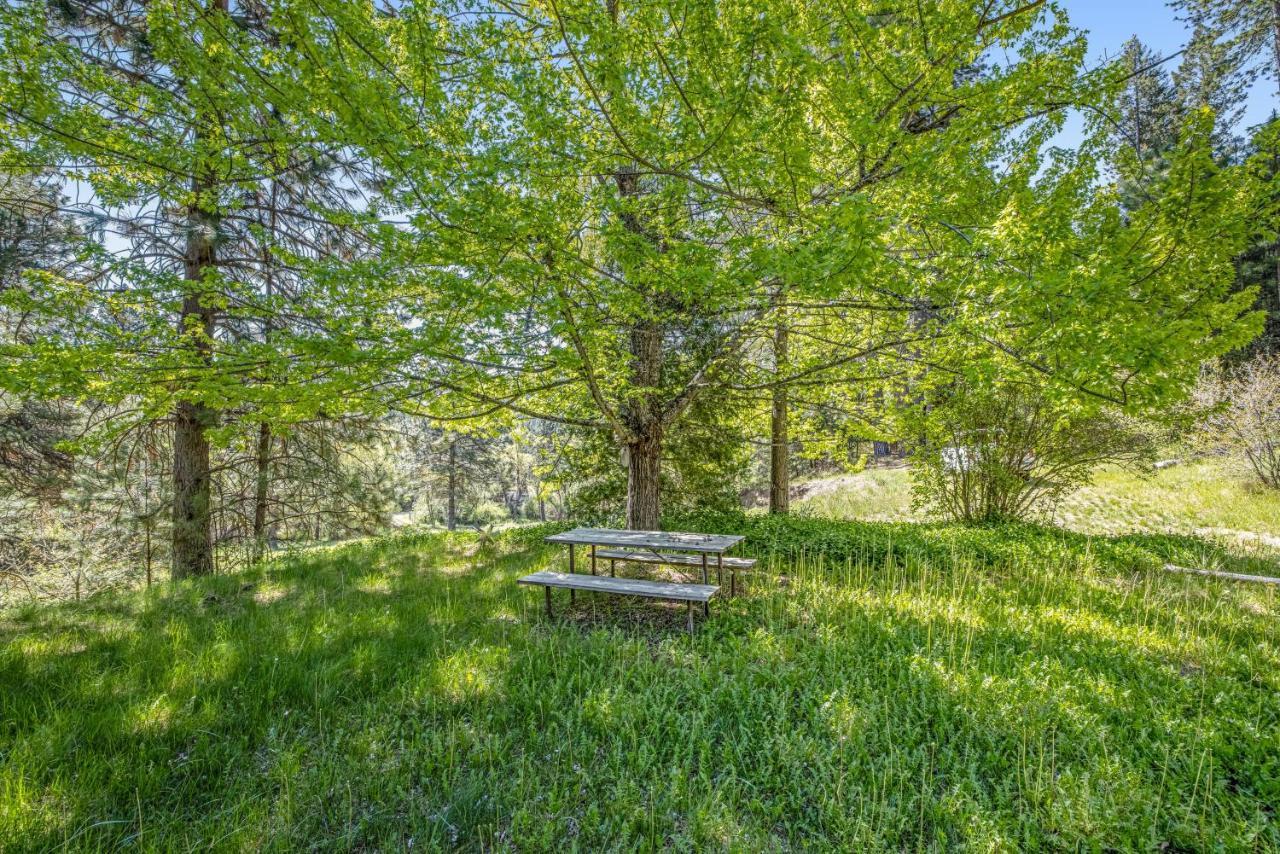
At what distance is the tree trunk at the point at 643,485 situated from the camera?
5965 millimetres

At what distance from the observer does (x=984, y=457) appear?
24.4ft

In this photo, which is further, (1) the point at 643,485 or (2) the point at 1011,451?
(2) the point at 1011,451

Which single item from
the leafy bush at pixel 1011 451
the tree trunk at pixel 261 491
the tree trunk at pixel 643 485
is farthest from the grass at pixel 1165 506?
the tree trunk at pixel 261 491

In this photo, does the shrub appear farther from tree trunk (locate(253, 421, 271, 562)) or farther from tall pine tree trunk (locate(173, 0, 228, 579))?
tall pine tree trunk (locate(173, 0, 228, 579))

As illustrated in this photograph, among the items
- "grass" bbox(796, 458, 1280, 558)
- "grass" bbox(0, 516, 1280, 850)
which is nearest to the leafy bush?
"grass" bbox(796, 458, 1280, 558)

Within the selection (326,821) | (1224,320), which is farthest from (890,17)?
(326,821)

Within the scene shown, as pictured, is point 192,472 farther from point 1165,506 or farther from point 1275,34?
point 1275,34

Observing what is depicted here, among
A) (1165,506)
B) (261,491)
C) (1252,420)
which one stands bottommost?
(1165,506)

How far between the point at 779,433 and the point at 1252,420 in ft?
35.4

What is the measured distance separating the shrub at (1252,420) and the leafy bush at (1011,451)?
5.68 m

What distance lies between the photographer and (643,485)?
236 inches

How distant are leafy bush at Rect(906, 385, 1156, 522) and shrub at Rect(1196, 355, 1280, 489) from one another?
568 centimetres

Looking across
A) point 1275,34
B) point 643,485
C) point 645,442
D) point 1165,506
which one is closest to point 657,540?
point 643,485

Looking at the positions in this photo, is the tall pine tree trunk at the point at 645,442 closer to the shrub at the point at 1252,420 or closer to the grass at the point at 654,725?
the grass at the point at 654,725
